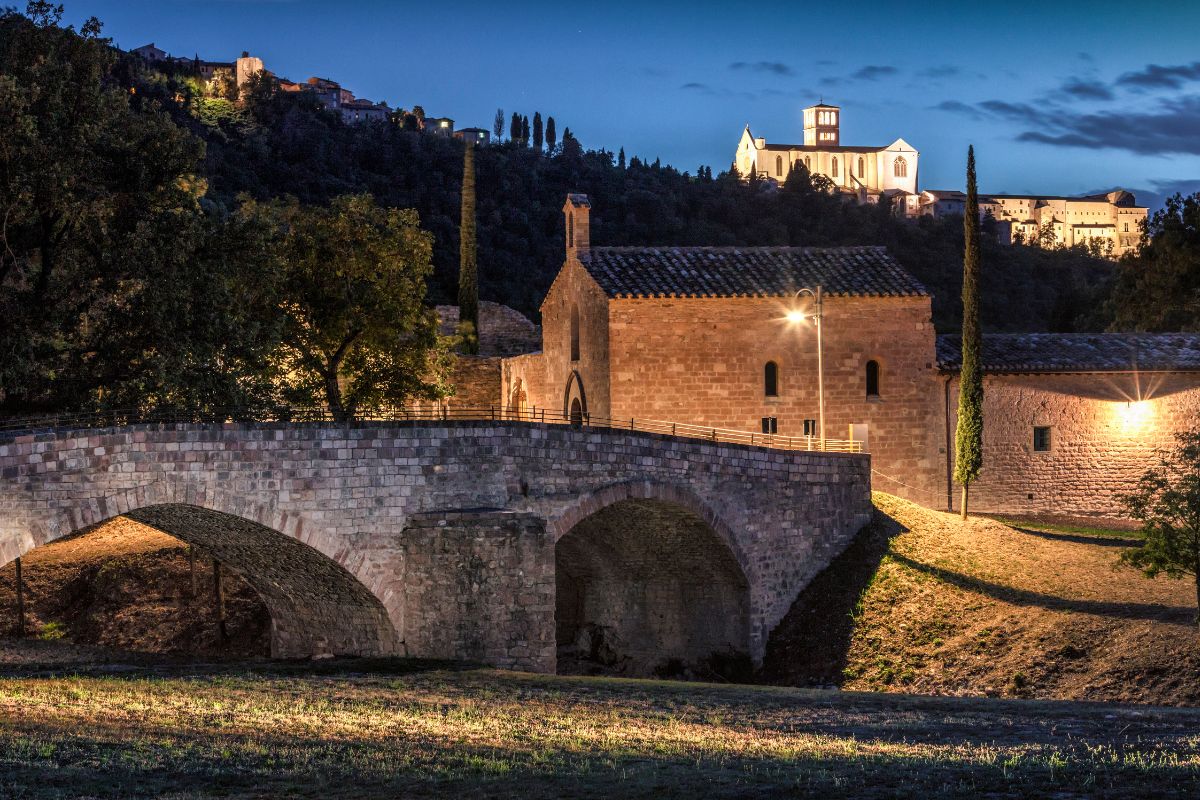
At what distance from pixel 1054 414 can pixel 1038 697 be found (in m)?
15.8

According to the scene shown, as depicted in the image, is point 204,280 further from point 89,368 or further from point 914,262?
point 914,262

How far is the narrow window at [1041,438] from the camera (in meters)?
38.3

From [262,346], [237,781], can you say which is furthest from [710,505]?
[237,781]

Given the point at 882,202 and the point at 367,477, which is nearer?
the point at 367,477

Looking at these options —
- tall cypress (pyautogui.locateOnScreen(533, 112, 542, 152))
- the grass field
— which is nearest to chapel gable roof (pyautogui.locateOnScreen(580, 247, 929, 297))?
the grass field

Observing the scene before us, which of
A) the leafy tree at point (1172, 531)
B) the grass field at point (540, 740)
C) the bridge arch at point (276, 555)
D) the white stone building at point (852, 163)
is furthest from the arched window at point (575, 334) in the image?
the white stone building at point (852, 163)

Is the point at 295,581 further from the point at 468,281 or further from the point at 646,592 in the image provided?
the point at 468,281

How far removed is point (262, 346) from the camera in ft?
96.5

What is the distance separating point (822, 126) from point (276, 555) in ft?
530

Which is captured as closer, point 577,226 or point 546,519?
point 546,519

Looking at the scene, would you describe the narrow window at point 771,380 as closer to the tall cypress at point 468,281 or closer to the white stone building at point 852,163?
the tall cypress at point 468,281

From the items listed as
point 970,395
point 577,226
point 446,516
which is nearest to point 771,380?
point 970,395

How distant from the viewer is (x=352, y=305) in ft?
112

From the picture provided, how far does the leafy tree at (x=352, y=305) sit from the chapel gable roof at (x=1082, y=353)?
47.9ft
